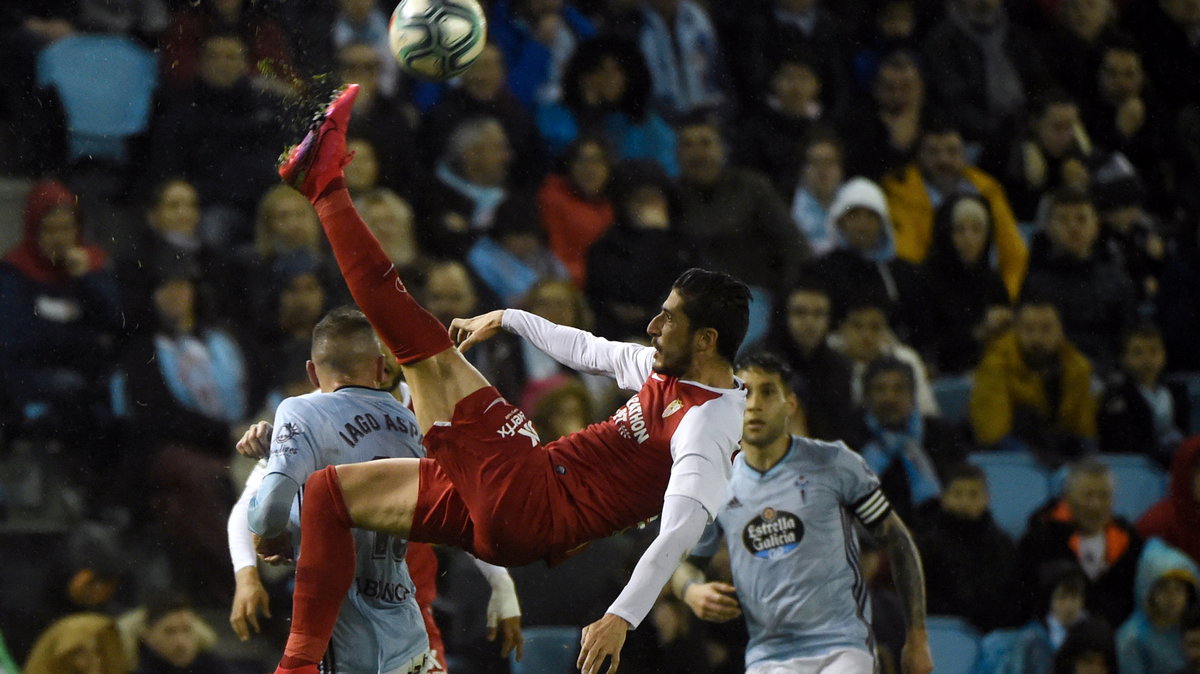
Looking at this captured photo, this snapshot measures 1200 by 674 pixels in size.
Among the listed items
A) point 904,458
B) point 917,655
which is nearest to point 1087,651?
point 904,458

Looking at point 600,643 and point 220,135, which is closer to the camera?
point 600,643

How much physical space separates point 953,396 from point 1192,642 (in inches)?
70.1

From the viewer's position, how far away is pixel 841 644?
5.93 m

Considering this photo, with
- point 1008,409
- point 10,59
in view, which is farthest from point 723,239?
point 10,59

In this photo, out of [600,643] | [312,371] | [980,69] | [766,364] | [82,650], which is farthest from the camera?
[980,69]

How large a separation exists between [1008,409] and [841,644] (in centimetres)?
320

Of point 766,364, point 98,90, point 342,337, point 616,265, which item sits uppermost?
point 98,90

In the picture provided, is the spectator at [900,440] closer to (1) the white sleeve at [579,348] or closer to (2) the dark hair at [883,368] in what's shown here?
(2) the dark hair at [883,368]

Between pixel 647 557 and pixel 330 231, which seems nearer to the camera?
pixel 647 557

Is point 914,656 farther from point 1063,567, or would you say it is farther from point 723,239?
point 723,239

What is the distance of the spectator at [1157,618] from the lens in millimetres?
8016

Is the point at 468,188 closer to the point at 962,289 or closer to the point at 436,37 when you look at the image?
the point at 436,37

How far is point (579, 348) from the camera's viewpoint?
5.34 m

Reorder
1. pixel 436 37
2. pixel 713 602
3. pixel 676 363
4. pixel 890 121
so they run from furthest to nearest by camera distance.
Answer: pixel 890 121
pixel 713 602
pixel 436 37
pixel 676 363
